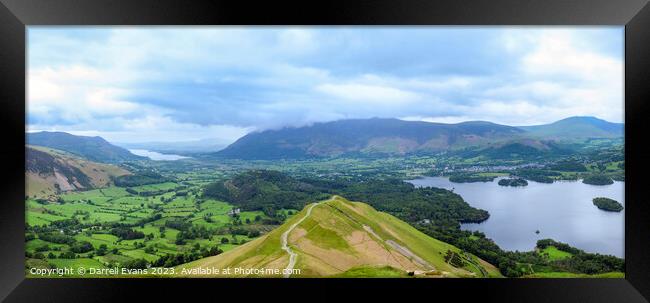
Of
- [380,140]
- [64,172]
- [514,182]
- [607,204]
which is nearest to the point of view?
[607,204]

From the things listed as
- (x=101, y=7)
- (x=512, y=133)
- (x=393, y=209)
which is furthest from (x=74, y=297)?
(x=512, y=133)

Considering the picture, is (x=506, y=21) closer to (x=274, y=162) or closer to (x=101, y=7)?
(x=101, y=7)

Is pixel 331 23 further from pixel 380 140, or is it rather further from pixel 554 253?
pixel 380 140

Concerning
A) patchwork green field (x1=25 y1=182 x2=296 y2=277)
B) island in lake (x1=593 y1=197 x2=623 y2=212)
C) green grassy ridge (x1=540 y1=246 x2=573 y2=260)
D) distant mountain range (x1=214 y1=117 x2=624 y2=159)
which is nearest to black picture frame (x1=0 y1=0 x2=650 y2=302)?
patchwork green field (x1=25 y1=182 x2=296 y2=277)


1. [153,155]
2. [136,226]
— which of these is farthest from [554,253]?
[153,155]

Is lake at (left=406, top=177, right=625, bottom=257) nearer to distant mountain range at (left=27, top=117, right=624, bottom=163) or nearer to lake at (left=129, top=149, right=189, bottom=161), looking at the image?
distant mountain range at (left=27, top=117, right=624, bottom=163)

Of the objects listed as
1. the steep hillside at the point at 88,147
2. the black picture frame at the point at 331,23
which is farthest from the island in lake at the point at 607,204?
the steep hillside at the point at 88,147
